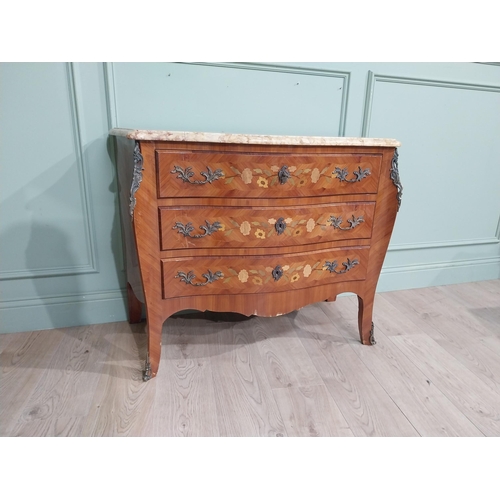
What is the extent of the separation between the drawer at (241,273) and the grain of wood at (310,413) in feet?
1.27

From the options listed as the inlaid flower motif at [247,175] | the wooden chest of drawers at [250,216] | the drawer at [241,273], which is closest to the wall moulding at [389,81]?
the wooden chest of drawers at [250,216]

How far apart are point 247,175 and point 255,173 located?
0.03 meters

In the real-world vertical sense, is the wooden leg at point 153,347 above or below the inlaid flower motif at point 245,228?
below

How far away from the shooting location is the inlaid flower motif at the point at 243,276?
51.9 inches

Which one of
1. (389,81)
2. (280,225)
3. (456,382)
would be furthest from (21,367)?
(389,81)

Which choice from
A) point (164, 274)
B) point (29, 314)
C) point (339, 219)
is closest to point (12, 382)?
point (29, 314)

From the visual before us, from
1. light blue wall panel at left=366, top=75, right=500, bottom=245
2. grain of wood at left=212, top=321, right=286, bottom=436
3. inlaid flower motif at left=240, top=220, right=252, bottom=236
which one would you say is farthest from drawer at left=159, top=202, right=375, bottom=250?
light blue wall panel at left=366, top=75, right=500, bottom=245

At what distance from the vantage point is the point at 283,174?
1.23 m

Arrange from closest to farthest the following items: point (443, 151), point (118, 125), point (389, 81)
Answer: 1. point (118, 125)
2. point (389, 81)
3. point (443, 151)

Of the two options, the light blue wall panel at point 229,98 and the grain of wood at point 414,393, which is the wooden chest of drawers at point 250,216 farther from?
the grain of wood at point 414,393

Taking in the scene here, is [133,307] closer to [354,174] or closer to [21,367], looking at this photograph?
[21,367]

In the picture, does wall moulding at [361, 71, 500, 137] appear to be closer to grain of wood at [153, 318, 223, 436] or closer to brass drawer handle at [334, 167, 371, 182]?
brass drawer handle at [334, 167, 371, 182]

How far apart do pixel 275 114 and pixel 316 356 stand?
1149 millimetres

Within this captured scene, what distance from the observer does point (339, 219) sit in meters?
1.38
